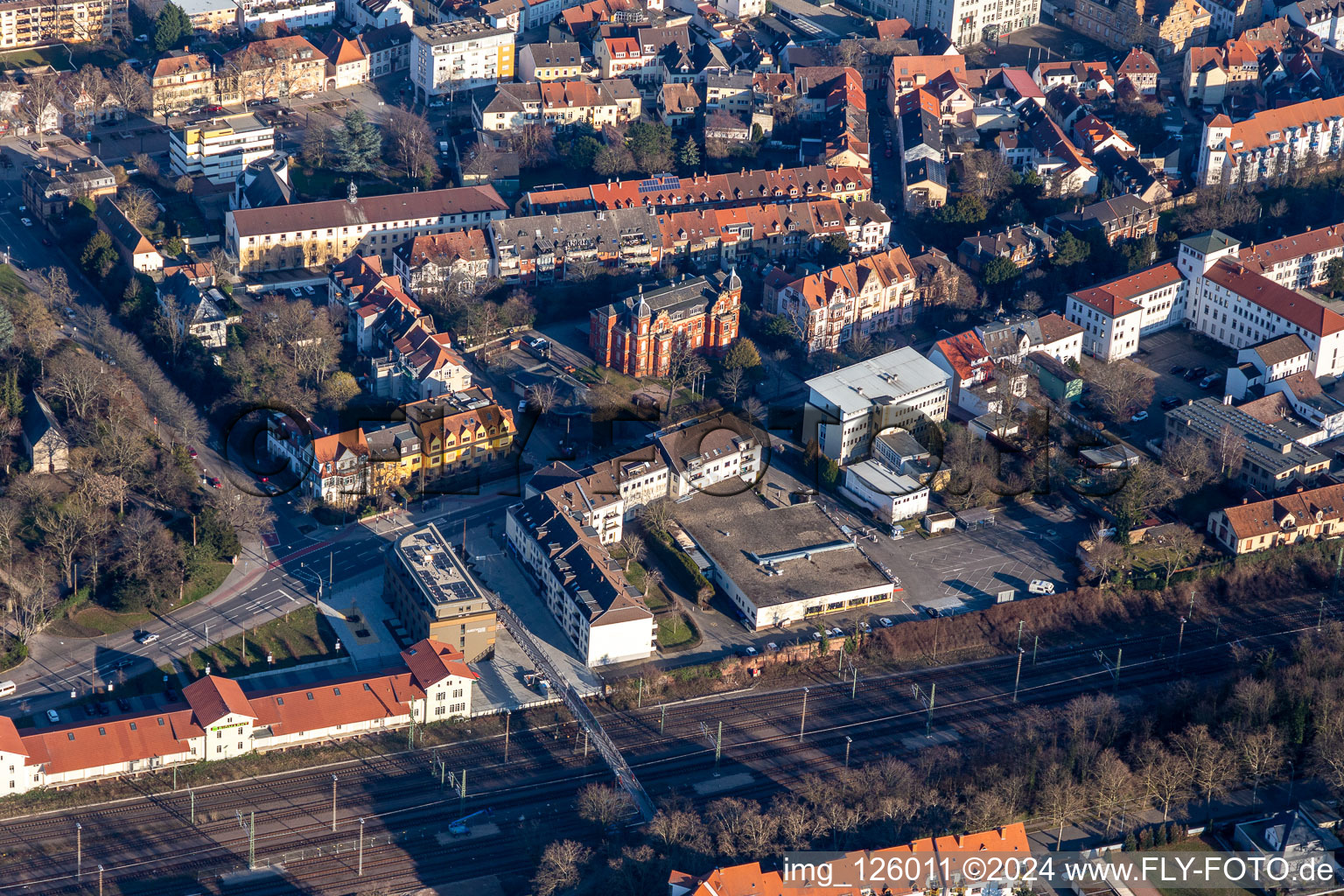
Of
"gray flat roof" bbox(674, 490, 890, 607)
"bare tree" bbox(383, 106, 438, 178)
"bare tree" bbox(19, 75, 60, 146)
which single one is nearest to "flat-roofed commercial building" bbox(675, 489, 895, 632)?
"gray flat roof" bbox(674, 490, 890, 607)

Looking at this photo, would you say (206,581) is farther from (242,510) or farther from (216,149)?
(216,149)

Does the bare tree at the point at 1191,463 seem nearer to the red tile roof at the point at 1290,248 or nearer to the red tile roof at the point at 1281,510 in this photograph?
the red tile roof at the point at 1281,510

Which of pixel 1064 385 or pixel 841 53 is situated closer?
pixel 1064 385

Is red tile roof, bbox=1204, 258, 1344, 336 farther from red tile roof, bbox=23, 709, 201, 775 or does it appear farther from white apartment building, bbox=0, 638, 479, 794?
red tile roof, bbox=23, 709, 201, 775

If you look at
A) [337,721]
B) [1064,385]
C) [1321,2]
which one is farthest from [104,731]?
[1321,2]

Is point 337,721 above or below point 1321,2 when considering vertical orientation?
below

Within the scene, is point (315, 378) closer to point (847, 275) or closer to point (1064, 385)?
point (847, 275)
